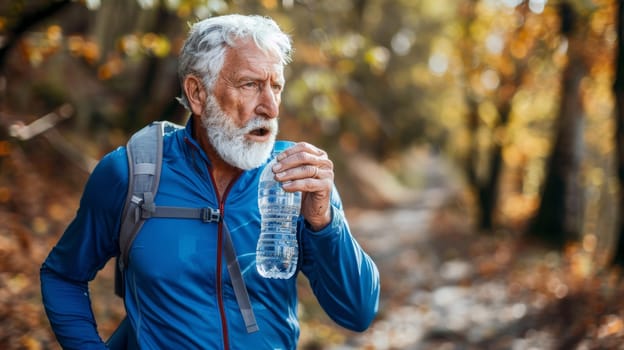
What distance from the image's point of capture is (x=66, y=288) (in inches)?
104

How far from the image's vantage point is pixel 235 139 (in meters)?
2.64

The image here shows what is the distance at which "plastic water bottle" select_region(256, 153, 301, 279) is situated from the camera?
8.32 ft

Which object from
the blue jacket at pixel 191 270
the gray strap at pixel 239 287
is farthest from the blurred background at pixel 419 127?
the gray strap at pixel 239 287

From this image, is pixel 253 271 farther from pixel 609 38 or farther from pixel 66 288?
pixel 609 38

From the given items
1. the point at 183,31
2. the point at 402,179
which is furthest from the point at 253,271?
the point at 402,179

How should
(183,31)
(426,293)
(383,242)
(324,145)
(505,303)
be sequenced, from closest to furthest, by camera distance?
1. (505,303)
2. (183,31)
3. (426,293)
4. (383,242)
5. (324,145)

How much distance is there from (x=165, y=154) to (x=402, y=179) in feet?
134

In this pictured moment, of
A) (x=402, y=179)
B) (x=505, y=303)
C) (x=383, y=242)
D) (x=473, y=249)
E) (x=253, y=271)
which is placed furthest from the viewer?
(x=402, y=179)

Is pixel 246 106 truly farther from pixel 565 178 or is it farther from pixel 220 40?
pixel 565 178

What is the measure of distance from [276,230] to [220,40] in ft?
2.48

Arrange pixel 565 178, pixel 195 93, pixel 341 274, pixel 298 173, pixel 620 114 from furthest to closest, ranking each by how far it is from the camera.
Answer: pixel 565 178, pixel 620 114, pixel 195 93, pixel 341 274, pixel 298 173

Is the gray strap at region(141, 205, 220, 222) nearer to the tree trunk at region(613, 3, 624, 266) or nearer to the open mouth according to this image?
the open mouth

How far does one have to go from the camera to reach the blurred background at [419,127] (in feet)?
24.0

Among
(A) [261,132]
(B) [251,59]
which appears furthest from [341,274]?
(B) [251,59]
